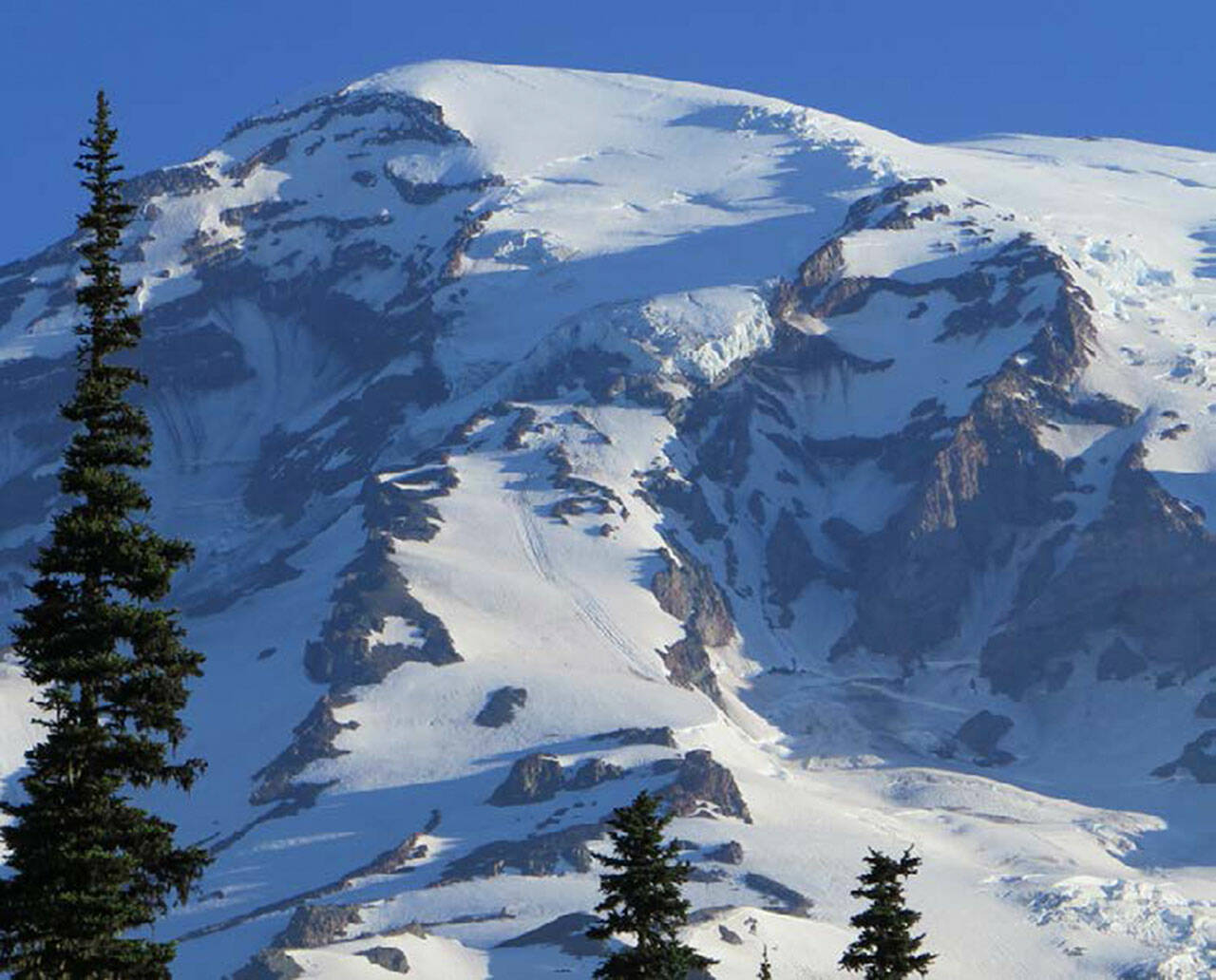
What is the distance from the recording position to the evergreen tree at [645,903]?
60625mm

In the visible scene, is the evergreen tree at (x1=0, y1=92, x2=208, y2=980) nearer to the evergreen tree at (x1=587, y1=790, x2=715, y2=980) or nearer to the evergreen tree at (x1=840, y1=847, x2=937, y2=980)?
the evergreen tree at (x1=587, y1=790, x2=715, y2=980)

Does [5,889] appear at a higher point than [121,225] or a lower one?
lower

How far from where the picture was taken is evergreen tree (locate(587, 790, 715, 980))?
2387 inches

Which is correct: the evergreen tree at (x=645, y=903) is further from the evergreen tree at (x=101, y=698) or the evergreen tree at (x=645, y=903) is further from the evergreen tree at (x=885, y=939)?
the evergreen tree at (x=101, y=698)

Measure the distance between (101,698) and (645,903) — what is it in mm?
13068

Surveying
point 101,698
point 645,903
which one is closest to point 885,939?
point 645,903

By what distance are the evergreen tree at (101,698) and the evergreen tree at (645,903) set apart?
1014cm

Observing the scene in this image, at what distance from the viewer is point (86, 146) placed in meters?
55.3

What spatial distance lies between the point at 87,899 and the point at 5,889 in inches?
58.4

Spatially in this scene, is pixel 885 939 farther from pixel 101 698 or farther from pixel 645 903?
pixel 101 698

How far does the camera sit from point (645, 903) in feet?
201

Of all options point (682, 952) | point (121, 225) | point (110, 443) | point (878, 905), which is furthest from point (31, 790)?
point (878, 905)

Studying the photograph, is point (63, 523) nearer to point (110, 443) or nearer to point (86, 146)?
point (110, 443)

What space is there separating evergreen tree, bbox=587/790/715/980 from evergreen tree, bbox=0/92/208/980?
1014 cm
